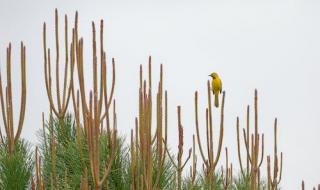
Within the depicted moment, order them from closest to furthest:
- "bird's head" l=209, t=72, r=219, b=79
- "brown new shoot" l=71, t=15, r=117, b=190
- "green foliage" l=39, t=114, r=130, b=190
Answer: "brown new shoot" l=71, t=15, r=117, b=190 < "green foliage" l=39, t=114, r=130, b=190 < "bird's head" l=209, t=72, r=219, b=79

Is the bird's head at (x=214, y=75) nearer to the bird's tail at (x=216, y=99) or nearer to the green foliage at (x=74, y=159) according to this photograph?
the bird's tail at (x=216, y=99)

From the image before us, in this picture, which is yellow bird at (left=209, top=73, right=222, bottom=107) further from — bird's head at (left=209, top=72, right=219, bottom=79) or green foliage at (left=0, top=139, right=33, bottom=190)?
green foliage at (left=0, top=139, right=33, bottom=190)

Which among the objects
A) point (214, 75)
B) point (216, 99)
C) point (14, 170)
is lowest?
point (14, 170)

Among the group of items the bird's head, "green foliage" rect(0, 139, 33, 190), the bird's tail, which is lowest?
"green foliage" rect(0, 139, 33, 190)

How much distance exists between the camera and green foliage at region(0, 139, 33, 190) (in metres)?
5.09

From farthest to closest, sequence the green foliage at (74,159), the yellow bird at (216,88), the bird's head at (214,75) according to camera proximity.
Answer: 1. the bird's head at (214,75)
2. the yellow bird at (216,88)
3. the green foliage at (74,159)

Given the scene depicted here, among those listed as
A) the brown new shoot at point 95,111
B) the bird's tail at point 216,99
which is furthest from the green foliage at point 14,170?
the bird's tail at point 216,99

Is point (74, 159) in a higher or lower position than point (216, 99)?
lower

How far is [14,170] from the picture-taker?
5.12m

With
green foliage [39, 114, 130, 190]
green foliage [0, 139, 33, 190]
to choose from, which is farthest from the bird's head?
green foliage [0, 139, 33, 190]

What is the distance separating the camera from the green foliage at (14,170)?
5.09 meters

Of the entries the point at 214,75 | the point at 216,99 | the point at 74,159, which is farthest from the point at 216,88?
the point at 74,159

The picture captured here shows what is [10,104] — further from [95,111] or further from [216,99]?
[216,99]

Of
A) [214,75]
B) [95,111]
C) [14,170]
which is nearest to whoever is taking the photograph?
[95,111]
